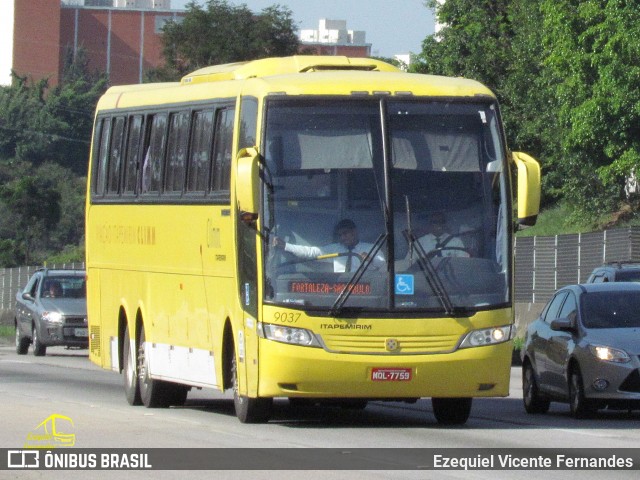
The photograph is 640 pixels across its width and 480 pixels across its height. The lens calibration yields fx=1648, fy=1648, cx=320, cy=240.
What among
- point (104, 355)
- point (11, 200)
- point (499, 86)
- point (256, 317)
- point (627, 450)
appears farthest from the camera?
point (11, 200)

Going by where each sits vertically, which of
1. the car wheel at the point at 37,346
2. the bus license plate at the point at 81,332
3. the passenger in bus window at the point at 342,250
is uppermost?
the passenger in bus window at the point at 342,250

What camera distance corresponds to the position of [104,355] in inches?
826

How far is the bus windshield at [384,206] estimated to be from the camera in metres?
15.1

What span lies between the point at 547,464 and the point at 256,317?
3.66 m

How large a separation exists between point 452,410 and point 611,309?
2618 mm

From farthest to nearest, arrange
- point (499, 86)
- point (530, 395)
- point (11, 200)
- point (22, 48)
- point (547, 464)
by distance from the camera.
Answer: point (22, 48)
point (11, 200)
point (499, 86)
point (530, 395)
point (547, 464)

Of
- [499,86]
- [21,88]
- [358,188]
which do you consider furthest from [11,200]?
[358,188]

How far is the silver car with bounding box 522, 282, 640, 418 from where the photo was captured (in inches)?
663

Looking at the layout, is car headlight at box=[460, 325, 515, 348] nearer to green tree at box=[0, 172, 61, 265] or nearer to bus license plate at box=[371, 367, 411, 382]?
bus license plate at box=[371, 367, 411, 382]

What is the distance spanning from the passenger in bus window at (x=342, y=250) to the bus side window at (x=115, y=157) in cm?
561

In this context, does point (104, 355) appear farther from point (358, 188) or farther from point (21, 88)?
point (21, 88)

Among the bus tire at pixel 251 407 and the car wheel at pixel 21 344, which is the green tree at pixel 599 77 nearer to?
the car wheel at pixel 21 344

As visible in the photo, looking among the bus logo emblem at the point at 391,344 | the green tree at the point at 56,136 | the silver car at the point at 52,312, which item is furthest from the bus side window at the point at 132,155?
the green tree at the point at 56,136

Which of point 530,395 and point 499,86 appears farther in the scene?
point 499,86
